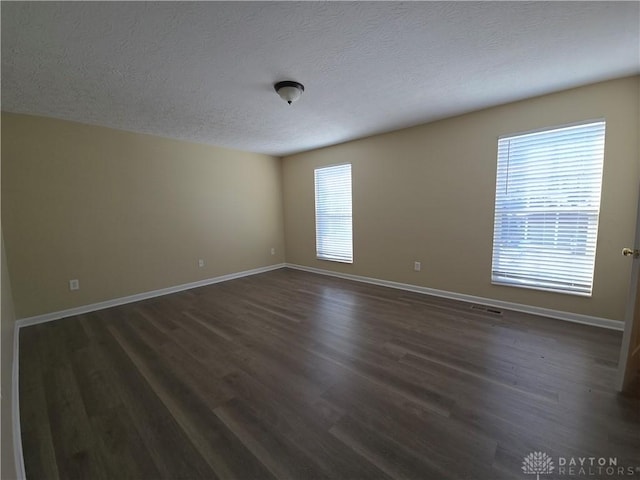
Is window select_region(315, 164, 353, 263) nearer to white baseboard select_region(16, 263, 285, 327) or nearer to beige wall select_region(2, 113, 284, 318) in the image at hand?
beige wall select_region(2, 113, 284, 318)

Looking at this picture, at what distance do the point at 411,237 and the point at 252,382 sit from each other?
2.93 metres

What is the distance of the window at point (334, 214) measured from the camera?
15.3ft

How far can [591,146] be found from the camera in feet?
8.32

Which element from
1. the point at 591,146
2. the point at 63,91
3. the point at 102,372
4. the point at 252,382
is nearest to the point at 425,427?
the point at 252,382

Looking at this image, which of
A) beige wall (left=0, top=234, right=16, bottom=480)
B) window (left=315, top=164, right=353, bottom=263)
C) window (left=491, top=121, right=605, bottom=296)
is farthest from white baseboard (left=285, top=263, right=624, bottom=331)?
beige wall (left=0, top=234, right=16, bottom=480)

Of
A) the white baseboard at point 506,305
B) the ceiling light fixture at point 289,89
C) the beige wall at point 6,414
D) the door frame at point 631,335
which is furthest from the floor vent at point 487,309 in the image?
the beige wall at point 6,414

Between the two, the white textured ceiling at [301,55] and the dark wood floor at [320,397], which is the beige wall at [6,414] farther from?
the white textured ceiling at [301,55]

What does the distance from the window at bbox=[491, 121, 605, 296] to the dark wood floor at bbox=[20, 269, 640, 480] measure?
562mm

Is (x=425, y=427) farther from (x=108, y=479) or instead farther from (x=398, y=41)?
(x=398, y=41)

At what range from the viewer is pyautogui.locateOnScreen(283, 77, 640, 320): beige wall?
2.43 metres

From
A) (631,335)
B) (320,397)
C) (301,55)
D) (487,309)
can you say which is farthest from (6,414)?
(487,309)

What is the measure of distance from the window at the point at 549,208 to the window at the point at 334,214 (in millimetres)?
2275

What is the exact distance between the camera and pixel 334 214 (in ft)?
16.0

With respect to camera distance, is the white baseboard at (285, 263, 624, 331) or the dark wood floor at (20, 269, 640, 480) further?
the white baseboard at (285, 263, 624, 331)
